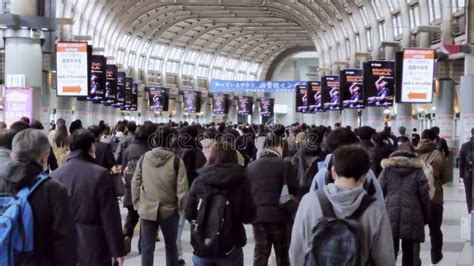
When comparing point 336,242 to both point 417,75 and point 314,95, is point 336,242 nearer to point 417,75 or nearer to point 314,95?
point 417,75

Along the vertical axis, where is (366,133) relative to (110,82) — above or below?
below

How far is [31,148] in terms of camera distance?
4.69 meters

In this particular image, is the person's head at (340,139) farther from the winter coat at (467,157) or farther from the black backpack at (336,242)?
the winter coat at (467,157)

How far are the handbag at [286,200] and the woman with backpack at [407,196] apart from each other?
0.88m

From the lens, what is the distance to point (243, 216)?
6.30m

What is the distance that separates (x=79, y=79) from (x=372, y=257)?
1717cm

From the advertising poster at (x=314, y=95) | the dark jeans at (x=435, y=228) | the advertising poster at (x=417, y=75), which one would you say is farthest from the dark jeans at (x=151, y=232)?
the advertising poster at (x=314, y=95)

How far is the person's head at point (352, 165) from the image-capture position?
14.5ft

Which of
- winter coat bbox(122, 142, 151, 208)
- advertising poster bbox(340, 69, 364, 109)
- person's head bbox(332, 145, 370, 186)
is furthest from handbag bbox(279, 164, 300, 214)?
advertising poster bbox(340, 69, 364, 109)

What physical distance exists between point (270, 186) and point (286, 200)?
8.3 inches

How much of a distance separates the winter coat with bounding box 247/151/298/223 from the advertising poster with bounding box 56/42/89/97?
42.5 ft

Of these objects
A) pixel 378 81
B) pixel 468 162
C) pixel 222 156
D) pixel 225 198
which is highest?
pixel 378 81

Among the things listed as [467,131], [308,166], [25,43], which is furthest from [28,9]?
[308,166]

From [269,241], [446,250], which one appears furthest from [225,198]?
[446,250]
